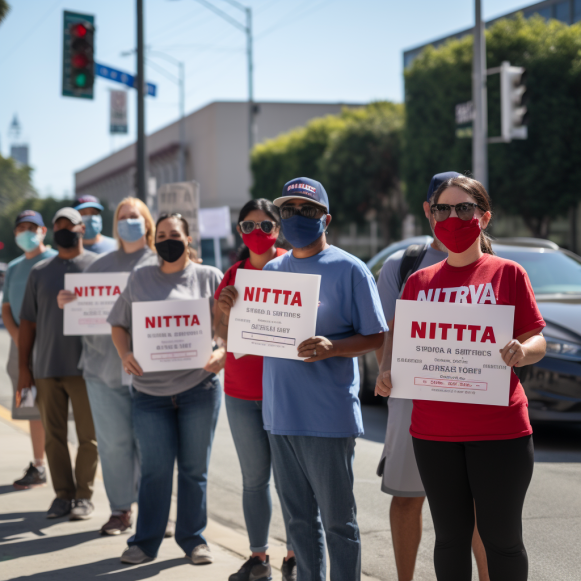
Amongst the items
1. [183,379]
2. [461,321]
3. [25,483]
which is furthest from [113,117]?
[461,321]

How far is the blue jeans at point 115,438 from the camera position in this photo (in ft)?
17.2

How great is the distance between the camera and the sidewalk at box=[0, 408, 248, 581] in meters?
4.44

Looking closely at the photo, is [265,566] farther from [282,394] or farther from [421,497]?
[282,394]

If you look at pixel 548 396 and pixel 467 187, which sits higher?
pixel 467 187

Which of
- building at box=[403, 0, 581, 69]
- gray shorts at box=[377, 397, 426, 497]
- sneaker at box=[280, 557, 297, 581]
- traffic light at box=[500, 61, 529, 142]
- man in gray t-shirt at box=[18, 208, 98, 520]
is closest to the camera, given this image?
gray shorts at box=[377, 397, 426, 497]

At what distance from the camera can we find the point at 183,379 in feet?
15.4

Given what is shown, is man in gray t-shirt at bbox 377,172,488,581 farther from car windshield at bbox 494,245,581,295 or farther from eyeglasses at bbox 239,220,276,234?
car windshield at bbox 494,245,581,295

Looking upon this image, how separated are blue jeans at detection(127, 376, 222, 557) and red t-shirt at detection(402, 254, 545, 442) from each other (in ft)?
5.62

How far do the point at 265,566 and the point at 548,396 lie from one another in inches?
141

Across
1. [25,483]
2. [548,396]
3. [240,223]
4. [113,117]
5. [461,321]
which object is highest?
[113,117]

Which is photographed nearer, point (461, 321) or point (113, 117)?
point (461, 321)

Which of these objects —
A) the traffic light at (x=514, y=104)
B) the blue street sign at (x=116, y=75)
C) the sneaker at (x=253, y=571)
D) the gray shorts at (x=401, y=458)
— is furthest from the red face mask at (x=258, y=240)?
the traffic light at (x=514, y=104)

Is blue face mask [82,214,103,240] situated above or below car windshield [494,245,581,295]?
above

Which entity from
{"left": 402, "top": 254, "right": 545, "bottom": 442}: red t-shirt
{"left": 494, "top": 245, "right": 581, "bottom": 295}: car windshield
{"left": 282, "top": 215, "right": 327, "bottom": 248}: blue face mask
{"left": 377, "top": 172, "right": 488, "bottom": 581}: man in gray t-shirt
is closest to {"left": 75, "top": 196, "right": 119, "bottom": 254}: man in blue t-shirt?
{"left": 282, "top": 215, "right": 327, "bottom": 248}: blue face mask
